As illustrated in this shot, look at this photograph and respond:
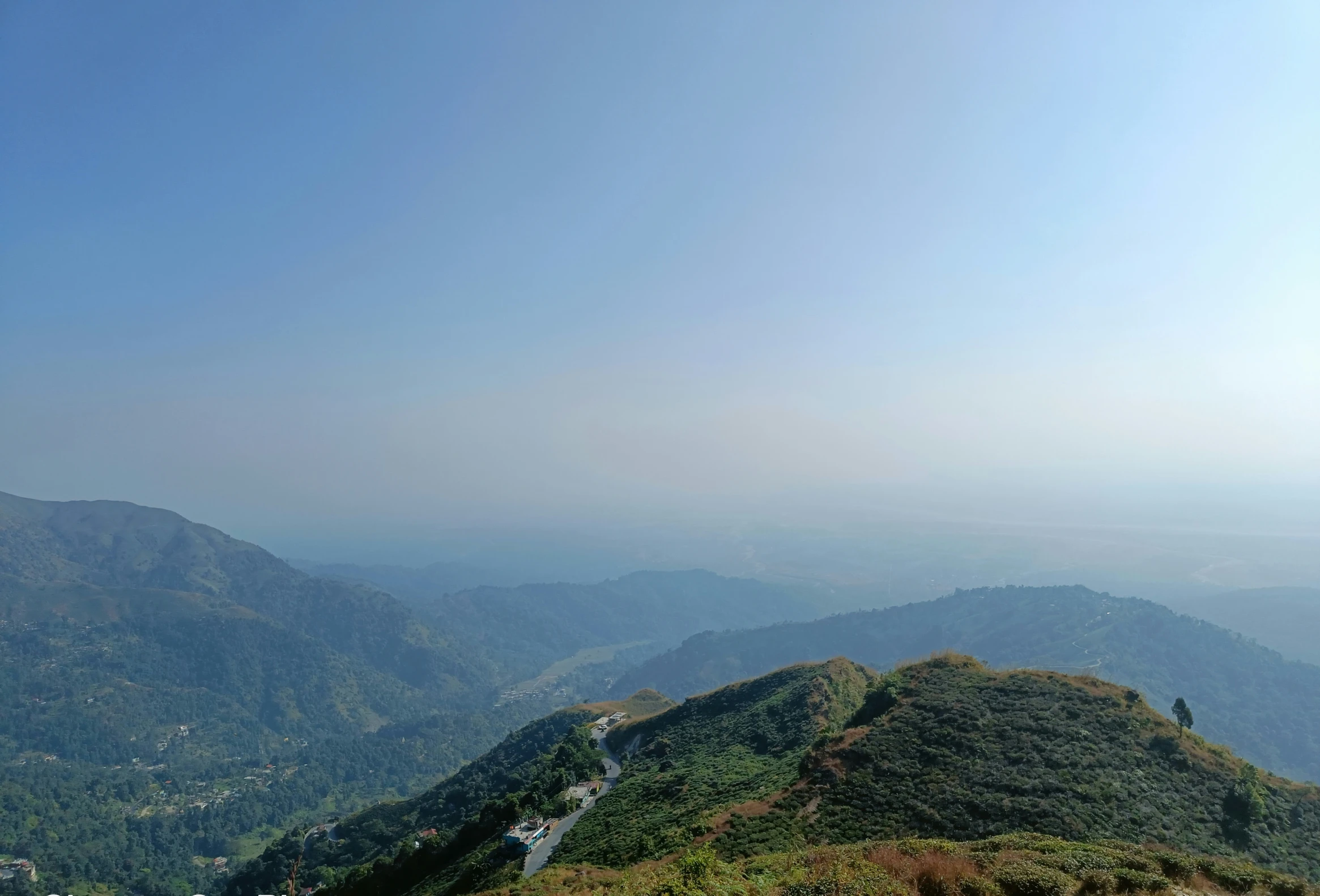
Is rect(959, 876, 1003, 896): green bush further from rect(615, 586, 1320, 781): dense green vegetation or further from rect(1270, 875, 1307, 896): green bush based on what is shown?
rect(615, 586, 1320, 781): dense green vegetation

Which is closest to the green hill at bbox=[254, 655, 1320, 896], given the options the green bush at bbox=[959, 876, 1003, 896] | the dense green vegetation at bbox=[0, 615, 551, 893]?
the green bush at bbox=[959, 876, 1003, 896]

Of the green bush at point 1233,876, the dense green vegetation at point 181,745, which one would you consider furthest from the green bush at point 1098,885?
the dense green vegetation at point 181,745

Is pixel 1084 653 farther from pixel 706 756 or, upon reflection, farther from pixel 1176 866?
pixel 1176 866

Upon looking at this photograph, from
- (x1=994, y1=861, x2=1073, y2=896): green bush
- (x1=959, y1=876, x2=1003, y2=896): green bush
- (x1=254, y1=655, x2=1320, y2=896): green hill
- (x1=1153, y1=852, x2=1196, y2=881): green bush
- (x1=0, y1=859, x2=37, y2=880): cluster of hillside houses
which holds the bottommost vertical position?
(x1=0, y1=859, x2=37, y2=880): cluster of hillside houses

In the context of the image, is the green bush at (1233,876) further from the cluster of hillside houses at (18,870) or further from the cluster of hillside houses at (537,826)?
the cluster of hillside houses at (18,870)

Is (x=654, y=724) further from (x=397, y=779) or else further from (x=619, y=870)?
(x=397, y=779)

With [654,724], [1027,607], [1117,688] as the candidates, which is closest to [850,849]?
[1117,688]

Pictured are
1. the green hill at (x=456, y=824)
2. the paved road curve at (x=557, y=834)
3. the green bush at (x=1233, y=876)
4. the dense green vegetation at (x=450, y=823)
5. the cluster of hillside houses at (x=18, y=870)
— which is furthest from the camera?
the cluster of hillside houses at (x=18, y=870)
